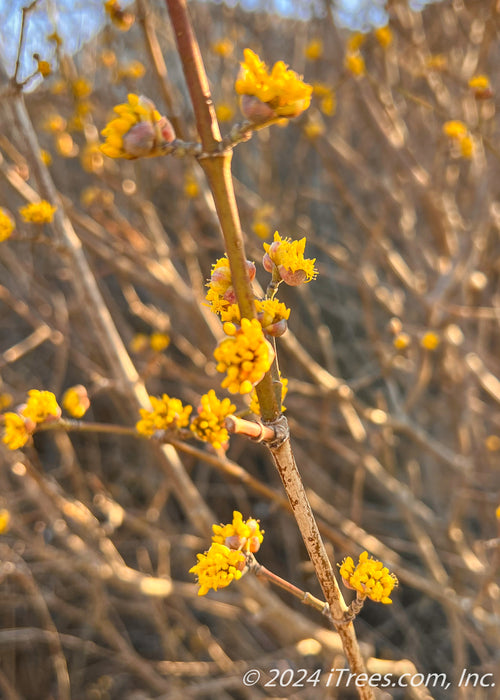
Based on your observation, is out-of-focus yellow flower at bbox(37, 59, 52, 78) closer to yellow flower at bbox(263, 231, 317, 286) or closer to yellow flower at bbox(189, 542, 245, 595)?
yellow flower at bbox(263, 231, 317, 286)

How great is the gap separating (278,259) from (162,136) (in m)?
0.30

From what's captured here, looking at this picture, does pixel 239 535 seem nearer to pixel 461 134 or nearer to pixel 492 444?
pixel 461 134

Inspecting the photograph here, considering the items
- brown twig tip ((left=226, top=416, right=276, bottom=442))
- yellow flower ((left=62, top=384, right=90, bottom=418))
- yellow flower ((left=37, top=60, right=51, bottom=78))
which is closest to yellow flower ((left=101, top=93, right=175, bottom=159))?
brown twig tip ((left=226, top=416, right=276, bottom=442))

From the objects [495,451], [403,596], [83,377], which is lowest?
[403,596]

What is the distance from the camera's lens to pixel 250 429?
81 cm

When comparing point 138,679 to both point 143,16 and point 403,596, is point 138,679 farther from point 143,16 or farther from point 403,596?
point 143,16

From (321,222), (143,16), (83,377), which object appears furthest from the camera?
(321,222)

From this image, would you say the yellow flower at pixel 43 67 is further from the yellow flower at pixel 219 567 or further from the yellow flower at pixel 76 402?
the yellow flower at pixel 219 567

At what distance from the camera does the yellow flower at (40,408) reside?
4.29 feet

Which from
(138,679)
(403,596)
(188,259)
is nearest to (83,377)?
(188,259)

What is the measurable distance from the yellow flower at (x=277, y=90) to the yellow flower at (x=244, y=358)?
295 millimetres

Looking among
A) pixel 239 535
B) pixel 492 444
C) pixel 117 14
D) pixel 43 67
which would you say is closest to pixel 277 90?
pixel 239 535

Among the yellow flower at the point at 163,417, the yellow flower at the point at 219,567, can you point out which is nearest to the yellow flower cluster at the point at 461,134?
the yellow flower at the point at 163,417

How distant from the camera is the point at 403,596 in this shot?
12.8 ft
